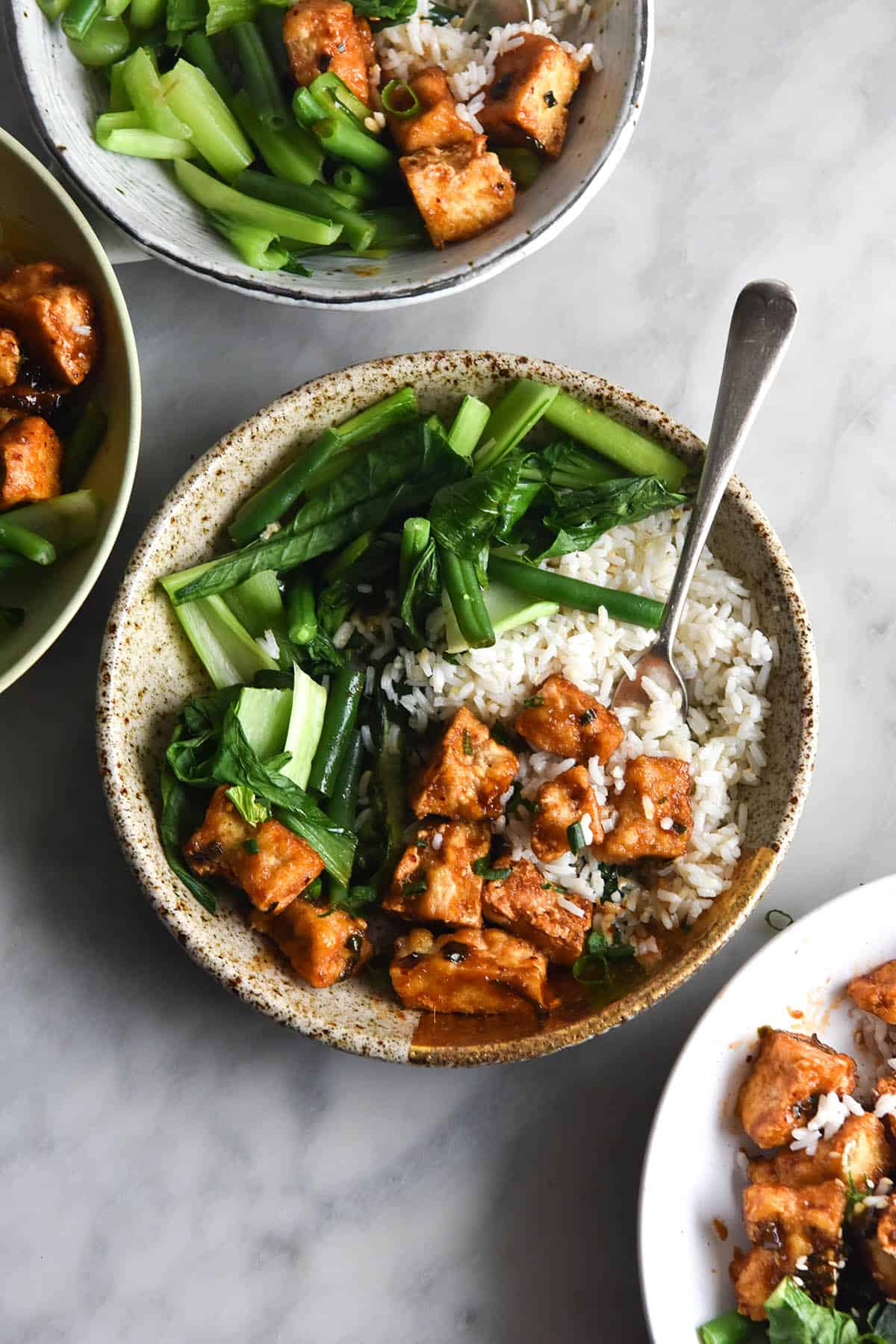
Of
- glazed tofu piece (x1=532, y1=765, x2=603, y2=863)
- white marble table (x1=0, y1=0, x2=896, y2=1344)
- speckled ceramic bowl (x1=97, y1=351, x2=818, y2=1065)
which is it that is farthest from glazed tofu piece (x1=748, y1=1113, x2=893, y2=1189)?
glazed tofu piece (x1=532, y1=765, x2=603, y2=863)

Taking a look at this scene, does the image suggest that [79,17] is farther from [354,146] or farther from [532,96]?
[532,96]

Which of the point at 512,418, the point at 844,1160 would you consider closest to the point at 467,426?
the point at 512,418

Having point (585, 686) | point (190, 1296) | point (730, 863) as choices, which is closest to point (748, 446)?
point (585, 686)

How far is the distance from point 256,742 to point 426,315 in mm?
1055

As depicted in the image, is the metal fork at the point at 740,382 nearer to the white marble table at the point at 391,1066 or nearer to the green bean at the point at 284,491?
the white marble table at the point at 391,1066

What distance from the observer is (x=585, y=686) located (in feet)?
7.38

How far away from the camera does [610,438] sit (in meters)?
2.21

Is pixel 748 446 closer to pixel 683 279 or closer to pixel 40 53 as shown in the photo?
pixel 683 279

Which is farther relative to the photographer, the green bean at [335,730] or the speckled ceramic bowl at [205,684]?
the green bean at [335,730]

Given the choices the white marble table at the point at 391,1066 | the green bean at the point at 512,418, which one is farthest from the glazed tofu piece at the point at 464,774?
the white marble table at the point at 391,1066

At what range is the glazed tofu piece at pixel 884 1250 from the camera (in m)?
2.06

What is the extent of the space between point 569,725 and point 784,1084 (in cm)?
76

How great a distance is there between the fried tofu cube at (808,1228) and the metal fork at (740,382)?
3.78 feet

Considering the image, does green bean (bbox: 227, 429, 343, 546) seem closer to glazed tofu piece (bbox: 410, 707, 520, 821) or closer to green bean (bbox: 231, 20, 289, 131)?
glazed tofu piece (bbox: 410, 707, 520, 821)
